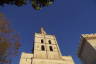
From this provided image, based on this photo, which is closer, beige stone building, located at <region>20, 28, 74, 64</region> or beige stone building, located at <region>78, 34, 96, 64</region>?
beige stone building, located at <region>78, 34, 96, 64</region>

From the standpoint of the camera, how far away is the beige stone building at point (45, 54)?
995 inches

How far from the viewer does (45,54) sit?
2816 cm

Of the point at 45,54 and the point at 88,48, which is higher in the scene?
the point at 45,54

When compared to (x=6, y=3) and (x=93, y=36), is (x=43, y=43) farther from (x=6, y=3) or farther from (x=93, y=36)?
(x=6, y=3)

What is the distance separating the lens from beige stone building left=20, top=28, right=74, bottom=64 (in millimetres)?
25281

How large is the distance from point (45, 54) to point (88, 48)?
1736 cm

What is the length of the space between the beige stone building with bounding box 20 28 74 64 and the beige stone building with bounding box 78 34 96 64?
13.2 m

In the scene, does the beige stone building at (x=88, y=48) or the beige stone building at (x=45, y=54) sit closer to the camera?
the beige stone building at (x=88, y=48)

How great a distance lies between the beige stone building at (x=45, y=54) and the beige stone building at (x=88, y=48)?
1319 cm

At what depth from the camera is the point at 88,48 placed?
11.5 m

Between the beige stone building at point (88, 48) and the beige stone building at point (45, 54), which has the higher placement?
the beige stone building at point (45, 54)

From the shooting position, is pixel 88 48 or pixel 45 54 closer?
pixel 88 48

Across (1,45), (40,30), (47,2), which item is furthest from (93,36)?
(40,30)

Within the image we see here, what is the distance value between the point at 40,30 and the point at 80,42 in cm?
2813
